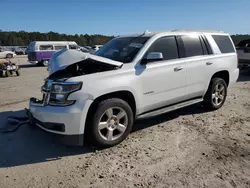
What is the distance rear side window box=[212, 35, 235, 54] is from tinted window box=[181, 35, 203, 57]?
687 millimetres

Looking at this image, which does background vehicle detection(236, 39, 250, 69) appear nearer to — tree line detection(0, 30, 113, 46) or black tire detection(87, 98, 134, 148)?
black tire detection(87, 98, 134, 148)

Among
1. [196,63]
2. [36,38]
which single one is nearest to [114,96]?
[196,63]

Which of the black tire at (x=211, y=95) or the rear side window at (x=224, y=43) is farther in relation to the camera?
the rear side window at (x=224, y=43)

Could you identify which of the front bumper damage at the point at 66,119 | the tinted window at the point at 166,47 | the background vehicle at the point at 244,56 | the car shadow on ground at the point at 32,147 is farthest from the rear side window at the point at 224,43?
the background vehicle at the point at 244,56

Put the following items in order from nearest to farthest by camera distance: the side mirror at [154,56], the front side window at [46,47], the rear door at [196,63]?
the side mirror at [154,56], the rear door at [196,63], the front side window at [46,47]

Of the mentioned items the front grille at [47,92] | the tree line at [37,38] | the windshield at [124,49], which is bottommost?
the front grille at [47,92]

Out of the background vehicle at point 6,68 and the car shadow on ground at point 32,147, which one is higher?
the background vehicle at point 6,68

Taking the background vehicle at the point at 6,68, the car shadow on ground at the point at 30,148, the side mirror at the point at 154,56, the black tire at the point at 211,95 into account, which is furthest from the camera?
the background vehicle at the point at 6,68

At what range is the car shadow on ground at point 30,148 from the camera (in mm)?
3777

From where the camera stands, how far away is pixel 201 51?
5.46 metres

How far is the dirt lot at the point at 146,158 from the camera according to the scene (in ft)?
10.4

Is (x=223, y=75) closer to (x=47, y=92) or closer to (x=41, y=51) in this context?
(x=47, y=92)

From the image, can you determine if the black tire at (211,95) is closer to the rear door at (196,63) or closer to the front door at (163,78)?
the rear door at (196,63)

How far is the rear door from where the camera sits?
512 cm
